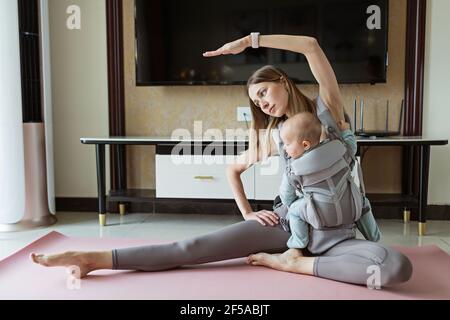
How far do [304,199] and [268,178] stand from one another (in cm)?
108

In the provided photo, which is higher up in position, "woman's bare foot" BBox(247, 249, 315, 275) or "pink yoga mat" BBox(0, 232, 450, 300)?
"woman's bare foot" BBox(247, 249, 315, 275)

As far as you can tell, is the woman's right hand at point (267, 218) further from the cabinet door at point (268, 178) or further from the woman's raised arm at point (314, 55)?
the cabinet door at point (268, 178)

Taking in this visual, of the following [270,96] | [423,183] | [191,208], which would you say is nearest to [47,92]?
[191,208]

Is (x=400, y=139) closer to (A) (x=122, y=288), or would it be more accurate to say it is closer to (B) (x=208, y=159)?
(B) (x=208, y=159)

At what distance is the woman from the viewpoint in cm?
146

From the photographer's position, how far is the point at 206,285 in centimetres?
151

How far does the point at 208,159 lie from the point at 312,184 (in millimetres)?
1201

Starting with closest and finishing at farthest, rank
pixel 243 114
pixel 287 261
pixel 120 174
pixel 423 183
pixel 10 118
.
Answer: pixel 287 261
pixel 423 183
pixel 10 118
pixel 243 114
pixel 120 174

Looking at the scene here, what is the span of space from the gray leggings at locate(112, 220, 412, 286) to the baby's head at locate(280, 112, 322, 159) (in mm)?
328

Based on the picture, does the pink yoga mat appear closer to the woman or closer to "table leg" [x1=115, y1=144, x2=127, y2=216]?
the woman

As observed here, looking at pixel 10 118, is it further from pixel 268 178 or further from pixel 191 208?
pixel 268 178

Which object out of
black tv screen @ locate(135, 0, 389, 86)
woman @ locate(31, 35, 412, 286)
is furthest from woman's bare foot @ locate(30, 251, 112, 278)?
black tv screen @ locate(135, 0, 389, 86)

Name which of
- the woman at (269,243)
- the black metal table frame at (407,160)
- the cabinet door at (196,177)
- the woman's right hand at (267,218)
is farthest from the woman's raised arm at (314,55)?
the cabinet door at (196,177)
